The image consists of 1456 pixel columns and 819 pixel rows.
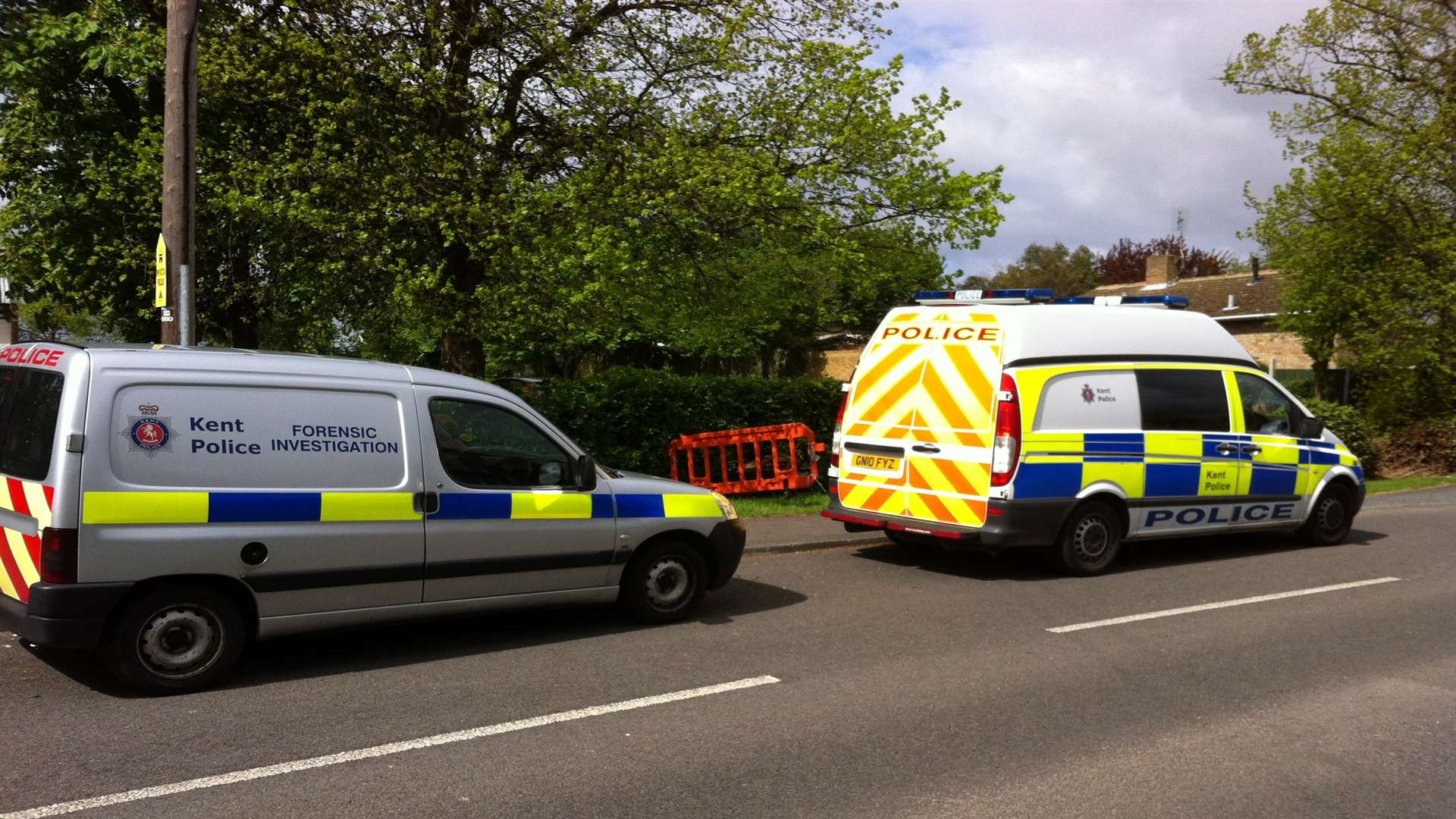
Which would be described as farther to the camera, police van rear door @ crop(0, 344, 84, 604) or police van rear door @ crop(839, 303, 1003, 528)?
police van rear door @ crop(839, 303, 1003, 528)

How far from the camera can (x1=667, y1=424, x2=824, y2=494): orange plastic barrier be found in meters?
12.9

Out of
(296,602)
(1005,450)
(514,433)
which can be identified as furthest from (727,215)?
(296,602)

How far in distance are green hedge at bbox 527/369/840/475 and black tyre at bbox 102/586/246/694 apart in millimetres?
6593

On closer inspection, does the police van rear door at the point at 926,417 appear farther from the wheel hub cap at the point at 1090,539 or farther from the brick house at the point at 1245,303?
the brick house at the point at 1245,303

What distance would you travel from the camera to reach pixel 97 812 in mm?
3996

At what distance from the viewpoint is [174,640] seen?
17.9 feet

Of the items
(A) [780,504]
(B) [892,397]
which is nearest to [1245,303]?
(A) [780,504]

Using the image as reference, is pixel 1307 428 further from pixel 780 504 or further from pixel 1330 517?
pixel 780 504

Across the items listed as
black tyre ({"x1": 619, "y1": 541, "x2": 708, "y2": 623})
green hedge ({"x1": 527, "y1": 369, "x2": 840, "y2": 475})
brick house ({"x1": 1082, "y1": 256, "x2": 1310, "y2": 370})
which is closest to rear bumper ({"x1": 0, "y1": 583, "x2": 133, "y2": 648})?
black tyre ({"x1": 619, "y1": 541, "x2": 708, "y2": 623})

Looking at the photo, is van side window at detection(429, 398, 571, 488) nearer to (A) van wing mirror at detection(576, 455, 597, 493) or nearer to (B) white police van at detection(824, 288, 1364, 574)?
(A) van wing mirror at detection(576, 455, 597, 493)

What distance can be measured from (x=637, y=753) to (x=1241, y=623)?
4902 mm

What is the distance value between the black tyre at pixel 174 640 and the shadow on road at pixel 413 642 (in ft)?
0.49

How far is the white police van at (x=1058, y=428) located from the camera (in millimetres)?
8914

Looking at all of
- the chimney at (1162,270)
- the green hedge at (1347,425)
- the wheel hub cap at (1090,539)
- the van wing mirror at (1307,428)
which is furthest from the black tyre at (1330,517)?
the chimney at (1162,270)
